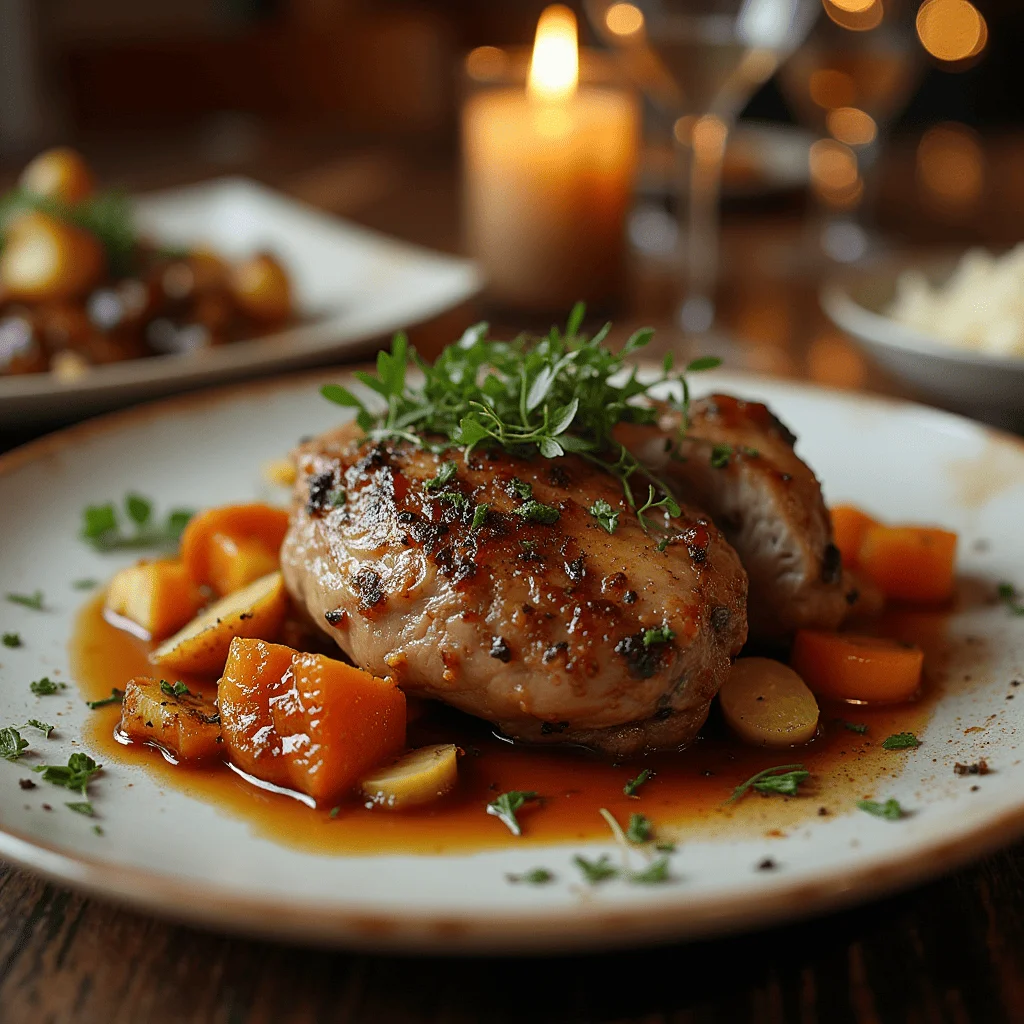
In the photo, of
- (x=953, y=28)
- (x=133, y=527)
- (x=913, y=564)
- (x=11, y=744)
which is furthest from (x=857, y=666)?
(x=953, y=28)

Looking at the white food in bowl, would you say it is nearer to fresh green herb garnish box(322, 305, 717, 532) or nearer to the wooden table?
fresh green herb garnish box(322, 305, 717, 532)

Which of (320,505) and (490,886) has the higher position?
(320,505)

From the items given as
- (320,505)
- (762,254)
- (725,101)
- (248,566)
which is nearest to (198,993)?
(320,505)

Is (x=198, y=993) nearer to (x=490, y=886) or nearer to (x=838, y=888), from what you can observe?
(x=490, y=886)

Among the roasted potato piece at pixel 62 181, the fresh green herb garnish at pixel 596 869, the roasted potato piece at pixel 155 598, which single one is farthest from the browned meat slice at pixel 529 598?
the roasted potato piece at pixel 62 181

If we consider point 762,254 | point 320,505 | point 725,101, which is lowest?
point 762,254

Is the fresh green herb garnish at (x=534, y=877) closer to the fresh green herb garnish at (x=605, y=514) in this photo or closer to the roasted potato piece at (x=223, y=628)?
the fresh green herb garnish at (x=605, y=514)

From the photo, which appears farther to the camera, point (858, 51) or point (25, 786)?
point (858, 51)

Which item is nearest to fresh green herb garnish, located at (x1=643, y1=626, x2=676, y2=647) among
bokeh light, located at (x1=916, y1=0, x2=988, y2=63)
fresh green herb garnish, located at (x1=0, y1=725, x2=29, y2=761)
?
fresh green herb garnish, located at (x1=0, y1=725, x2=29, y2=761)
